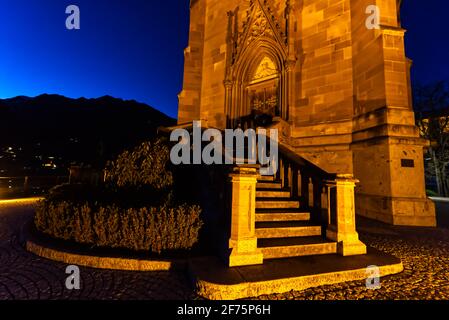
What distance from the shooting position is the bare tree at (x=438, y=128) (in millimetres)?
21312

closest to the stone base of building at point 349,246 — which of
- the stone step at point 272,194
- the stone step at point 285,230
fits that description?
the stone step at point 285,230

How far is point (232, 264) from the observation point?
3.30m

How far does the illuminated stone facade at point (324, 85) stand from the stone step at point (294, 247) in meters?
3.92

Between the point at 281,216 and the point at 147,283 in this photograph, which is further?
the point at 281,216

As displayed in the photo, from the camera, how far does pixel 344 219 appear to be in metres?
4.07

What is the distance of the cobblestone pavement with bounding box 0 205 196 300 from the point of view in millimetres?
2703

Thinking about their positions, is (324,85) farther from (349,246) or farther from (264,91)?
(349,246)

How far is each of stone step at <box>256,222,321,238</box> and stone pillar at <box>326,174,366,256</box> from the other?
33cm

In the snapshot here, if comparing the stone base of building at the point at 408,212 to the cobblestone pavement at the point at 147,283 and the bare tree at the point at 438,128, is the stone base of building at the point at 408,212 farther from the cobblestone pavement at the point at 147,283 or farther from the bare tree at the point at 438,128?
the bare tree at the point at 438,128

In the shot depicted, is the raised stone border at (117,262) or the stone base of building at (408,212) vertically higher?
the stone base of building at (408,212)

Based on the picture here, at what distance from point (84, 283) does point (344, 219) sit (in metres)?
4.13

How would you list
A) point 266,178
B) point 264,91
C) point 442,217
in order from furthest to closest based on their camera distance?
point 264,91 < point 442,217 < point 266,178

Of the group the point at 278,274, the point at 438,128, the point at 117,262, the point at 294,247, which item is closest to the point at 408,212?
the point at 294,247
